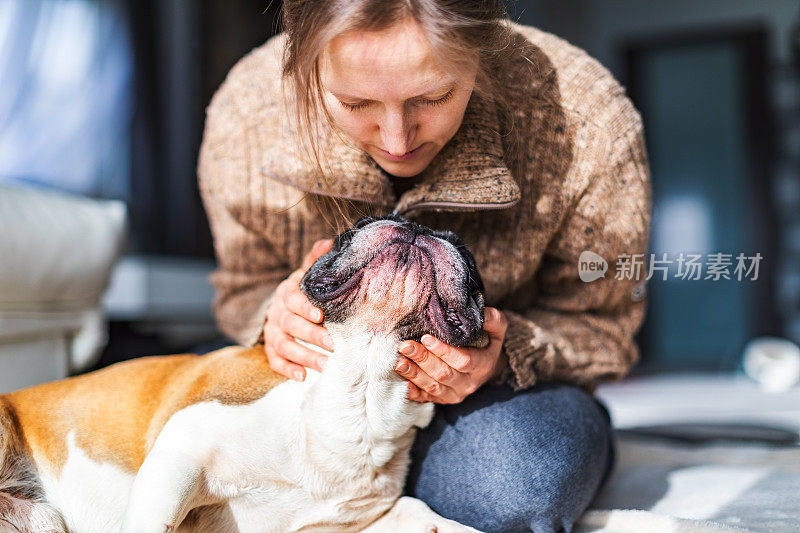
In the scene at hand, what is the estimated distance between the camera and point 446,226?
3.71ft

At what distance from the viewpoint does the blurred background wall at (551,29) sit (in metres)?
2.48

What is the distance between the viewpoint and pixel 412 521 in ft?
3.05

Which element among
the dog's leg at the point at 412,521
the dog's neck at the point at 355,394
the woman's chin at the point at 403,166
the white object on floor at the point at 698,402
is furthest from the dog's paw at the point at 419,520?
the white object on floor at the point at 698,402

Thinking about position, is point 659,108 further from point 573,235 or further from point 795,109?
point 573,235

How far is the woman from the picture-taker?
0.88 metres

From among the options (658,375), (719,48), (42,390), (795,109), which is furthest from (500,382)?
(719,48)

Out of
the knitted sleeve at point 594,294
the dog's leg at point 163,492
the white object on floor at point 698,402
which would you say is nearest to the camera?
the dog's leg at point 163,492

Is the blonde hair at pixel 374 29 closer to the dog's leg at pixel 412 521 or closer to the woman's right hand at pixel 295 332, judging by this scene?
the woman's right hand at pixel 295 332

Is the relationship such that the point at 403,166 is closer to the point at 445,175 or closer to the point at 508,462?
the point at 445,175

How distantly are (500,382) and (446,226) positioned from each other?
0.27 metres

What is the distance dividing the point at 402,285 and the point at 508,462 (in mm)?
335

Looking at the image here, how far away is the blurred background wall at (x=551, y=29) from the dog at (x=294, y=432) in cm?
50

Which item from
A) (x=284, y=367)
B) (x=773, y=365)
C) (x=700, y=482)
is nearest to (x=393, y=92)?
(x=284, y=367)

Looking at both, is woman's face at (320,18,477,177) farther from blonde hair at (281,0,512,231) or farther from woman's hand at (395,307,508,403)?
woman's hand at (395,307,508,403)
